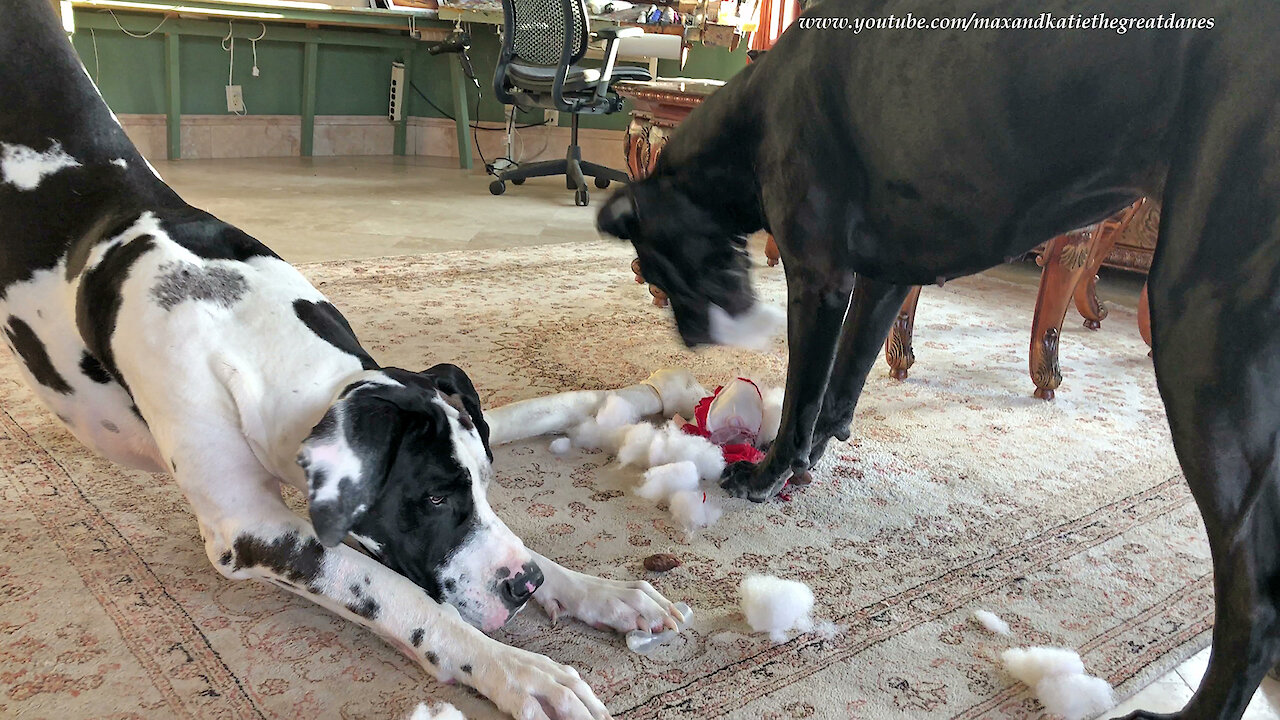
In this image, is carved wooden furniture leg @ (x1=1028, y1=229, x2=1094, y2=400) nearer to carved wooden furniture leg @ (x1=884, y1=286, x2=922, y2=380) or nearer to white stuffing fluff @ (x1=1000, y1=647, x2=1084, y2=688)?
carved wooden furniture leg @ (x1=884, y1=286, x2=922, y2=380)

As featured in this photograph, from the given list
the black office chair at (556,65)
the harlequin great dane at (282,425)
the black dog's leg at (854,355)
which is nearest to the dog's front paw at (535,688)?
the harlequin great dane at (282,425)

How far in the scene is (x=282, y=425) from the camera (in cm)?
124

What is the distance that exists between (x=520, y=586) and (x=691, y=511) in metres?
0.56

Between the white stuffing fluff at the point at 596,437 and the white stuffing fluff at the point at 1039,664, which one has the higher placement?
the white stuffing fluff at the point at 1039,664

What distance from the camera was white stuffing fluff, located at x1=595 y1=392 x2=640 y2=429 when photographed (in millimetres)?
2117

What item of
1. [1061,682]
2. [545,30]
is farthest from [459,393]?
[545,30]

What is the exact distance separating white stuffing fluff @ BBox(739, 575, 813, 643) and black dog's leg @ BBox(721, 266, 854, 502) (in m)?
0.45

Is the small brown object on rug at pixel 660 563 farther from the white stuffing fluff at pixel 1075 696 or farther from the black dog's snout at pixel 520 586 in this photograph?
the white stuffing fluff at pixel 1075 696

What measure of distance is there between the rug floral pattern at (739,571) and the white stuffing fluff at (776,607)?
2 cm

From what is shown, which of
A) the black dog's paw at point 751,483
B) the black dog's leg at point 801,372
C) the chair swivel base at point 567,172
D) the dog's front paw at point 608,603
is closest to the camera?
the dog's front paw at point 608,603

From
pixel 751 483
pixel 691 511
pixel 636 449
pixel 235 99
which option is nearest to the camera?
pixel 691 511

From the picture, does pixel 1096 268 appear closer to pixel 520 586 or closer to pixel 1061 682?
pixel 1061 682

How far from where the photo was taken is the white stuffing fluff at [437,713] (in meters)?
1.14

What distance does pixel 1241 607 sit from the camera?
1086 millimetres
